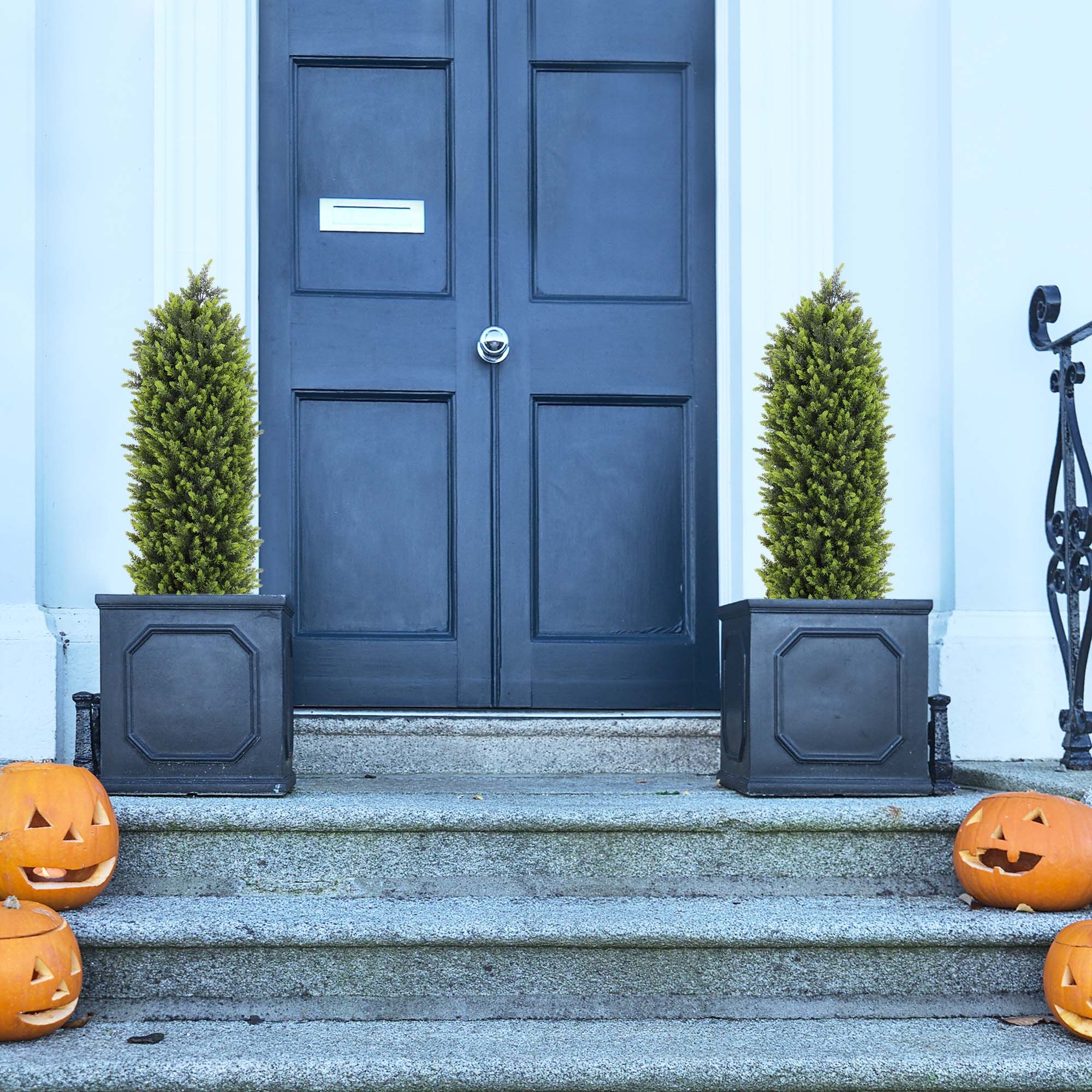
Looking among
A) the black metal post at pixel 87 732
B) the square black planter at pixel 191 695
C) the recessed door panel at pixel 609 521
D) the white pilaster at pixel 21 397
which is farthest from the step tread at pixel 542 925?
the recessed door panel at pixel 609 521

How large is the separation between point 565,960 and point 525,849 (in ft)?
1.06

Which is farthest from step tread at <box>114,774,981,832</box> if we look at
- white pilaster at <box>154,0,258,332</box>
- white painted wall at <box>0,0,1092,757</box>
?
white pilaster at <box>154,0,258,332</box>

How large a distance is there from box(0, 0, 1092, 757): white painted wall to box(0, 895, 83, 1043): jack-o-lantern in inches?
45.6

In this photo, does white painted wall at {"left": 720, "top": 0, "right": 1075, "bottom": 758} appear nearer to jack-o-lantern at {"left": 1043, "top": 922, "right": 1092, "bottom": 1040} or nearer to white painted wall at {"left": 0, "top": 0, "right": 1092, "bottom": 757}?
white painted wall at {"left": 0, "top": 0, "right": 1092, "bottom": 757}

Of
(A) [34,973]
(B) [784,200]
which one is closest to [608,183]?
(B) [784,200]

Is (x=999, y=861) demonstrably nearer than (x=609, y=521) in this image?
Yes

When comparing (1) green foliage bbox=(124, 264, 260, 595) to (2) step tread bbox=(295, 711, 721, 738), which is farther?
(2) step tread bbox=(295, 711, 721, 738)

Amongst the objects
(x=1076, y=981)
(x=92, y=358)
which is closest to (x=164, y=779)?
(x=92, y=358)

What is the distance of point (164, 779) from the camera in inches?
112

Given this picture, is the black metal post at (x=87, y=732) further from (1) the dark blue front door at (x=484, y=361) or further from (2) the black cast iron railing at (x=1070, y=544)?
(2) the black cast iron railing at (x=1070, y=544)

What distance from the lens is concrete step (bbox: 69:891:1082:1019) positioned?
242 cm

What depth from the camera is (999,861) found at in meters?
2.63

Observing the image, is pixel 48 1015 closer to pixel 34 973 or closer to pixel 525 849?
pixel 34 973

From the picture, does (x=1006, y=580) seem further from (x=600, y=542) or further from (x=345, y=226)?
(x=345, y=226)
